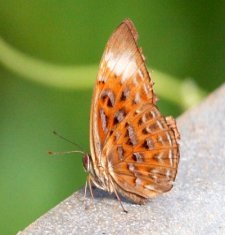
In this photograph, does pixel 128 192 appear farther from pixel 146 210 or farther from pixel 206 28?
pixel 206 28

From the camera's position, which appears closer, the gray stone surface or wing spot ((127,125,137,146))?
the gray stone surface

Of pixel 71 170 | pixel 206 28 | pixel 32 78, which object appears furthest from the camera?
pixel 206 28

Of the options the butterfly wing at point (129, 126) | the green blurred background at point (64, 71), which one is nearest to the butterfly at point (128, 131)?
the butterfly wing at point (129, 126)

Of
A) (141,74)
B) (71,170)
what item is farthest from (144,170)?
(71,170)

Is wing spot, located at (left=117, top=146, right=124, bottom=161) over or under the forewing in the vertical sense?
under

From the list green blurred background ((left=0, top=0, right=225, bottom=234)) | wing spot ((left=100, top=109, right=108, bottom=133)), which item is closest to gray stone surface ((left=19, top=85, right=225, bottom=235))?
wing spot ((left=100, top=109, right=108, bottom=133))

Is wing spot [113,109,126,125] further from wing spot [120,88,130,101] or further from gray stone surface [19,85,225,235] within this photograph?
gray stone surface [19,85,225,235]
